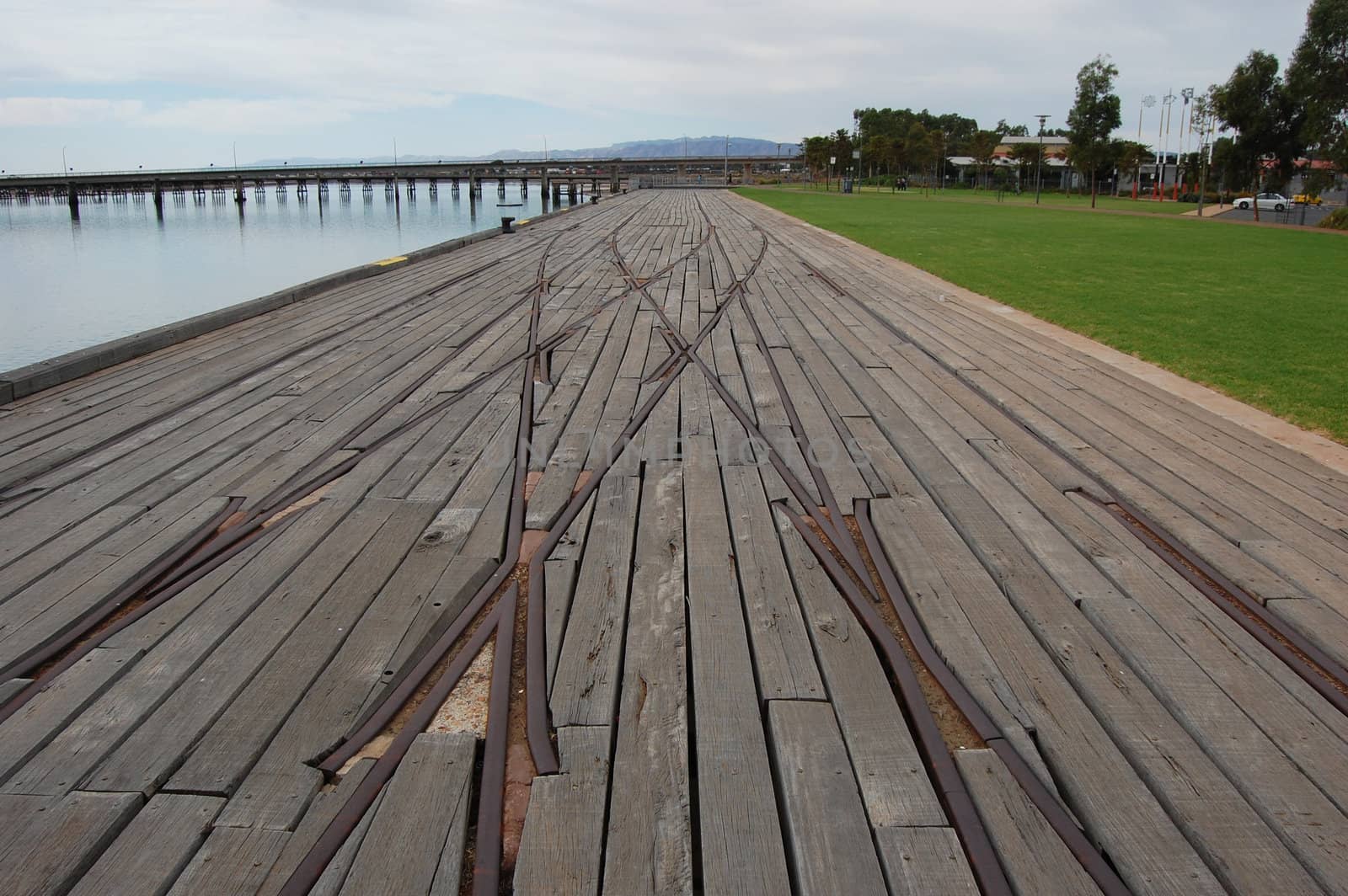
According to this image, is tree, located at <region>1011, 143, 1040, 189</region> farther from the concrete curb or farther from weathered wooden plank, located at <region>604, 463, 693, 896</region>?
weathered wooden plank, located at <region>604, 463, 693, 896</region>

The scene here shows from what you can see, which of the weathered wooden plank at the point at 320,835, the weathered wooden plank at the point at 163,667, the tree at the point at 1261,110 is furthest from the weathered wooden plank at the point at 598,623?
the tree at the point at 1261,110

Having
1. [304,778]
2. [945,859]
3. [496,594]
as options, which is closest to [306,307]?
[496,594]

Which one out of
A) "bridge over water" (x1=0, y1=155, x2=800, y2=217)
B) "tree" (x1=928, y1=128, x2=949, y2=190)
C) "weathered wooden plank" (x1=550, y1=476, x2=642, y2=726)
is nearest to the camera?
"weathered wooden plank" (x1=550, y1=476, x2=642, y2=726)

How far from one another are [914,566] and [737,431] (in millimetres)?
2226

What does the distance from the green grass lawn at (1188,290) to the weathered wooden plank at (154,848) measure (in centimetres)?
682

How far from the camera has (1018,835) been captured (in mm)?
2467

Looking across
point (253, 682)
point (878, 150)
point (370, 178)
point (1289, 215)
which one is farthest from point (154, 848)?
point (370, 178)

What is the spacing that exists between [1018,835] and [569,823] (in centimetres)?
118

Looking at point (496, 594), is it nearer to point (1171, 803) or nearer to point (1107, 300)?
point (1171, 803)

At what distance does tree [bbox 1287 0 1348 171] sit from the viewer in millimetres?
38938

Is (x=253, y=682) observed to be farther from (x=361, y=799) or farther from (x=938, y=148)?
(x=938, y=148)


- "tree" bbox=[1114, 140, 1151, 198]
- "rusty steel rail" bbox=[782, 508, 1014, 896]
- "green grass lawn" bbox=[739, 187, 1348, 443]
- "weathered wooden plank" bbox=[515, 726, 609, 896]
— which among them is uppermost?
"tree" bbox=[1114, 140, 1151, 198]

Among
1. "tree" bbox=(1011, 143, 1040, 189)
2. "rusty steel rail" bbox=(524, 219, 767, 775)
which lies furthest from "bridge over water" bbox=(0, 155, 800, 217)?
"rusty steel rail" bbox=(524, 219, 767, 775)

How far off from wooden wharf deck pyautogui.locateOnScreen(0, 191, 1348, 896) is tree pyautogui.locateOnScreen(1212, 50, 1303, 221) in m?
52.7
